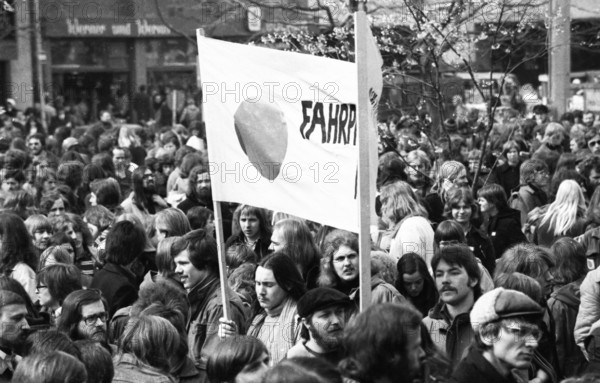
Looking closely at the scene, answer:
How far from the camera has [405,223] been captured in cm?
861

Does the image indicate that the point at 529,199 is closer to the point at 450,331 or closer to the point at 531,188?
the point at 531,188

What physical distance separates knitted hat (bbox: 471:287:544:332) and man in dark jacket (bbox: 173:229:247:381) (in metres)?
1.79

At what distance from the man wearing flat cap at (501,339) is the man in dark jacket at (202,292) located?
1.85 metres

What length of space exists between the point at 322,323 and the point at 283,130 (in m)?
1.31

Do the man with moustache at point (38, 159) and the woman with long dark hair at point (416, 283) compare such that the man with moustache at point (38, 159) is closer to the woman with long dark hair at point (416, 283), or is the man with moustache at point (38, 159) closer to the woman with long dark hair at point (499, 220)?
the woman with long dark hair at point (499, 220)

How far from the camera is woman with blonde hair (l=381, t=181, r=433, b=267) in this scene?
8.48 m

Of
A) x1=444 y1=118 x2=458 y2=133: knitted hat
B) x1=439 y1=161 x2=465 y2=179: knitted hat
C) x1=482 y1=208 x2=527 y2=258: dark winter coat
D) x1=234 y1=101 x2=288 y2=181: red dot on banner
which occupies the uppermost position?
x1=234 y1=101 x2=288 y2=181: red dot on banner

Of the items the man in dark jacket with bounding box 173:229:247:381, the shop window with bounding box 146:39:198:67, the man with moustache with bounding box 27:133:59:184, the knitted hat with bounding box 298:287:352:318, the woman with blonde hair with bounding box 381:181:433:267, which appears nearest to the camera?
the knitted hat with bounding box 298:287:352:318

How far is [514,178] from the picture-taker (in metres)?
13.6

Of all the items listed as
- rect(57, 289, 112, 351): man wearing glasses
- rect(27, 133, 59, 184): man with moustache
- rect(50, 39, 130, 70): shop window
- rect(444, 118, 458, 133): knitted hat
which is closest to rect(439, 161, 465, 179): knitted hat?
rect(444, 118, 458, 133): knitted hat

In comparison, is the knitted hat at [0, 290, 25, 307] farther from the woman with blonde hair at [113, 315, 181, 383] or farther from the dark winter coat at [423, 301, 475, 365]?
the dark winter coat at [423, 301, 475, 365]

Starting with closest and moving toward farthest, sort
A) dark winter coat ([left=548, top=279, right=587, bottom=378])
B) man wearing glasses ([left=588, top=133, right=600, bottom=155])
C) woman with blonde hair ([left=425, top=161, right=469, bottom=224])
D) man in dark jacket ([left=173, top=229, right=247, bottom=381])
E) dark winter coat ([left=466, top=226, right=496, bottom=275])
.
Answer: man in dark jacket ([left=173, top=229, right=247, bottom=381]) < dark winter coat ([left=548, top=279, right=587, bottom=378]) < dark winter coat ([left=466, top=226, right=496, bottom=275]) < woman with blonde hair ([left=425, top=161, right=469, bottom=224]) < man wearing glasses ([left=588, top=133, right=600, bottom=155])

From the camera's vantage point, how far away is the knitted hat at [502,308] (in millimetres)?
5219

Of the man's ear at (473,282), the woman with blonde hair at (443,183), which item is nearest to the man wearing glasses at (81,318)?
the man's ear at (473,282)
